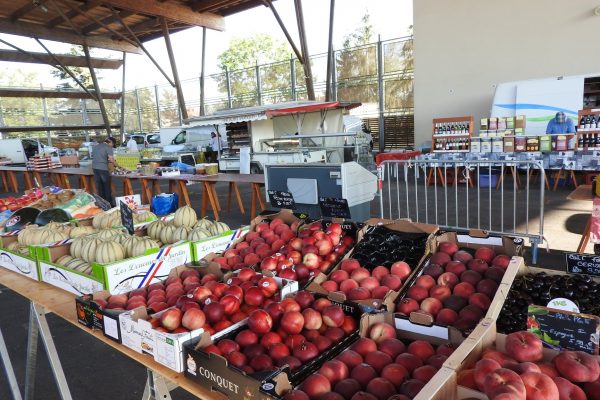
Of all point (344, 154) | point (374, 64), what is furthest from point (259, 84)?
point (344, 154)

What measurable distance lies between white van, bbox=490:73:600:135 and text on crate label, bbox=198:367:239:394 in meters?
12.1

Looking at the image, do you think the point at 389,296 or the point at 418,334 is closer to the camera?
the point at 418,334

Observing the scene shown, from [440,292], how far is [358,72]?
20.1m

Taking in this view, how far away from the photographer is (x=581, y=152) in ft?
30.0

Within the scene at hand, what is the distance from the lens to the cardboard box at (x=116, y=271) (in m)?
2.46

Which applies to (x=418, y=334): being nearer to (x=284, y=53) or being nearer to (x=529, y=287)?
(x=529, y=287)

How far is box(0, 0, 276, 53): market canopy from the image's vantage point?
17.2 metres

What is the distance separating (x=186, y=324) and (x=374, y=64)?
2007 centimetres

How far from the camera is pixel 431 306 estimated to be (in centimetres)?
195

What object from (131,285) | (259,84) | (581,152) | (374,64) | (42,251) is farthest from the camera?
(259,84)

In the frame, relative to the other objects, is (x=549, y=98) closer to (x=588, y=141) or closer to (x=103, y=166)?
(x=588, y=141)

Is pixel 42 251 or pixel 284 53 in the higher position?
pixel 284 53

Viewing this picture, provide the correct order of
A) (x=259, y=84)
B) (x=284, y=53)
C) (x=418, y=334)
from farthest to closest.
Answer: (x=284, y=53) < (x=259, y=84) < (x=418, y=334)

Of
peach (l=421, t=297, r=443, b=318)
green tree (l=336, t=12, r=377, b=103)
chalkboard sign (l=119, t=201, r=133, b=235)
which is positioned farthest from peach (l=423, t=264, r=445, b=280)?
green tree (l=336, t=12, r=377, b=103)
